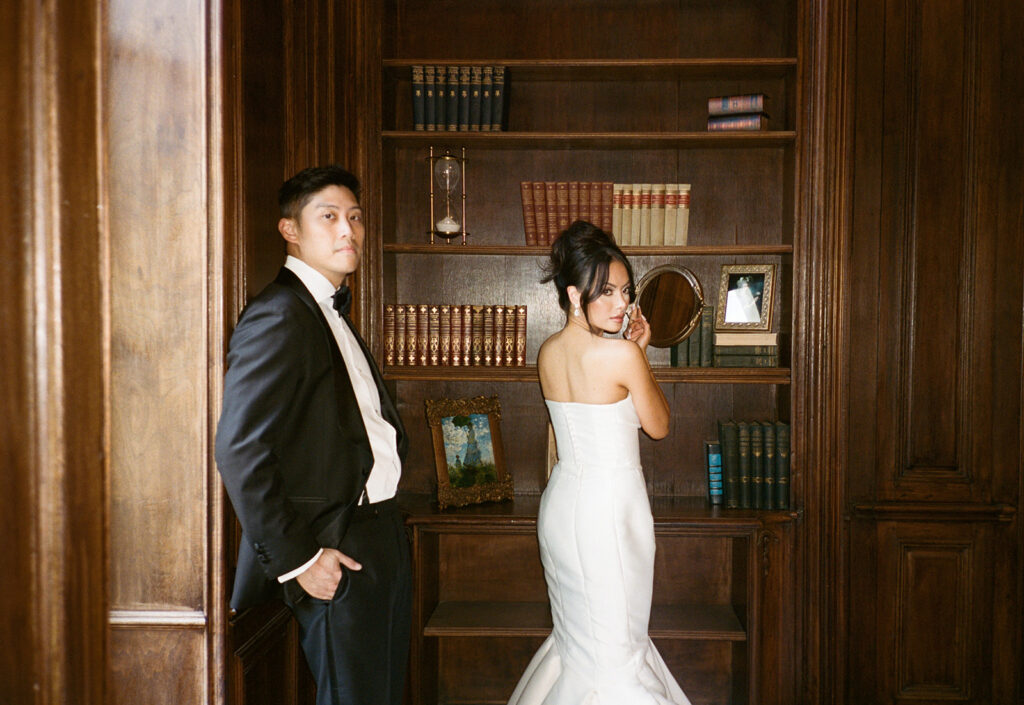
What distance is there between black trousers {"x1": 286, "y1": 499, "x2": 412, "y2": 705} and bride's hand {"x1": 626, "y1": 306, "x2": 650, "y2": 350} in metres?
1.12

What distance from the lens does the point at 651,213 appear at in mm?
3148

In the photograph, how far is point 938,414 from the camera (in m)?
2.99

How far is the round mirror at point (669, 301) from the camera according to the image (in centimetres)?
320

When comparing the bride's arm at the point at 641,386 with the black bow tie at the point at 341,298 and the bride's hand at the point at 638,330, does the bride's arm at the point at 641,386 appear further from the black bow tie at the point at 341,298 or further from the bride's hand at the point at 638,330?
the black bow tie at the point at 341,298

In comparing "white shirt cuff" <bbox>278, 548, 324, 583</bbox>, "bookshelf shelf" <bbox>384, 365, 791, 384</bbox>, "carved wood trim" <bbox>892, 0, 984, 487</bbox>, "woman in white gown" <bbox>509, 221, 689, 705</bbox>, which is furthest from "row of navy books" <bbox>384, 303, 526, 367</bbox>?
"white shirt cuff" <bbox>278, 548, 324, 583</bbox>

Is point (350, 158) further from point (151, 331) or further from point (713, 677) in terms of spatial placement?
point (713, 677)

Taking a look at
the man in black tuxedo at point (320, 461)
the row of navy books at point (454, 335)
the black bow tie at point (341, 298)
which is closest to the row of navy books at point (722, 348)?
the row of navy books at point (454, 335)

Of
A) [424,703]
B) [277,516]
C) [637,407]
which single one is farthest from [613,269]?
[424,703]

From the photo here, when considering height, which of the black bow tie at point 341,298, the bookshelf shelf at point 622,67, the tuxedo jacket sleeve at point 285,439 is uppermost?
the bookshelf shelf at point 622,67

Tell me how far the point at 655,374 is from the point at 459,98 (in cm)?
129

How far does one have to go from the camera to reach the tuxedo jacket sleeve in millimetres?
1598

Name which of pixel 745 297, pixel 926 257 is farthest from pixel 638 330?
pixel 926 257

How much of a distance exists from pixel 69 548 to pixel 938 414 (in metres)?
2.92

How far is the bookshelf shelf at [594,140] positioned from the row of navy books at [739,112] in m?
0.05
